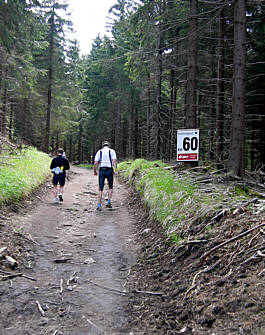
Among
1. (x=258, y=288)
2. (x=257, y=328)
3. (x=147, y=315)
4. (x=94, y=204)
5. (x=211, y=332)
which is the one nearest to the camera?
(x=257, y=328)

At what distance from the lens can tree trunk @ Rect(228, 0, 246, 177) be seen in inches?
296

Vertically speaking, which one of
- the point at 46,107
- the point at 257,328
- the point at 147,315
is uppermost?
the point at 46,107

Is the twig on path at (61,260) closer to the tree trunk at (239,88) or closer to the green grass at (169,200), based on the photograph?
the green grass at (169,200)

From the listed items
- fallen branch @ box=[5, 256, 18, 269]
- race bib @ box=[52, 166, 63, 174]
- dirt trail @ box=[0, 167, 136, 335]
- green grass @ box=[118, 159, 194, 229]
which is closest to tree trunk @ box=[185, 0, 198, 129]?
green grass @ box=[118, 159, 194, 229]

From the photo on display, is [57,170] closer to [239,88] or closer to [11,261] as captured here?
[11,261]

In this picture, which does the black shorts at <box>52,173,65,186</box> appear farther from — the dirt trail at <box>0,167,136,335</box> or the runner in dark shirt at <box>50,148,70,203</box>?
the dirt trail at <box>0,167,136,335</box>

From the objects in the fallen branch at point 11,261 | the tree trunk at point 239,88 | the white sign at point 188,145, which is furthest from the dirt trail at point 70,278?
the tree trunk at point 239,88

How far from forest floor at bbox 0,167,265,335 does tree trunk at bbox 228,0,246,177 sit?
309 centimetres

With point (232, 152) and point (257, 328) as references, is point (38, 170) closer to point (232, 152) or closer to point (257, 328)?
Result: point (232, 152)

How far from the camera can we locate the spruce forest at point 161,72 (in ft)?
30.3

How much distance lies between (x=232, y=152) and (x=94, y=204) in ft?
16.7

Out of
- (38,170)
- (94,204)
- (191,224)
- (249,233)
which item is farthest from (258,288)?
(38,170)

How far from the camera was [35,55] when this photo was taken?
2364 cm

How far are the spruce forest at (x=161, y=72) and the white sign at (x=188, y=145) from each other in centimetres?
73
